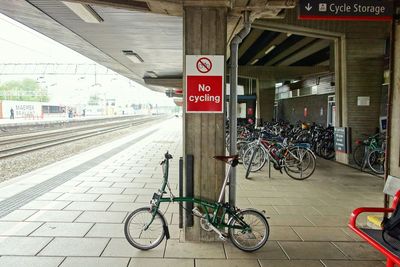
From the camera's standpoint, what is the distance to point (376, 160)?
844 cm

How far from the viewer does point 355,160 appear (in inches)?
363

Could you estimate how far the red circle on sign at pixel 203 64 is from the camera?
386cm

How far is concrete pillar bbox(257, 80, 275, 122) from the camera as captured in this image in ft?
64.7

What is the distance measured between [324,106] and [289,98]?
5442 millimetres

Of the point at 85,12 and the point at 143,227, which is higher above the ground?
the point at 85,12

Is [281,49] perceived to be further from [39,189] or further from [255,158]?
[39,189]

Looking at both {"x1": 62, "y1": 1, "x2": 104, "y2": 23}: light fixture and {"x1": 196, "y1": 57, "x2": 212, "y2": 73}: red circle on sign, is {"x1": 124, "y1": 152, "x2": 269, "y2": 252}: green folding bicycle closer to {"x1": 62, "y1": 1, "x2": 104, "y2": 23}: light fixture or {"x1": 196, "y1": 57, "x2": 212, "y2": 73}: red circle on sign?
{"x1": 196, "y1": 57, "x2": 212, "y2": 73}: red circle on sign

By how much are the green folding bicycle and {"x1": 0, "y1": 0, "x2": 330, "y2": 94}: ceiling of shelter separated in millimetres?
1779

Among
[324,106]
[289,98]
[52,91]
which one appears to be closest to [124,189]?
[324,106]

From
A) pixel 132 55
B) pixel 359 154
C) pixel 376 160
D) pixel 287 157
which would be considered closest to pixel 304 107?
pixel 359 154

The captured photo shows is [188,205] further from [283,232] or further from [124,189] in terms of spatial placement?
[124,189]

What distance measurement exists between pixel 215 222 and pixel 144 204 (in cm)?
194

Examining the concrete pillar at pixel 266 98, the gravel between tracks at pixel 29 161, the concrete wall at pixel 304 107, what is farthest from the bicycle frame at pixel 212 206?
the concrete pillar at pixel 266 98

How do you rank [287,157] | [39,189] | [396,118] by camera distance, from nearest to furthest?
[396,118]
[39,189]
[287,157]
